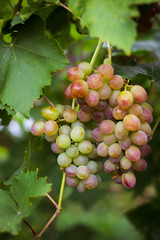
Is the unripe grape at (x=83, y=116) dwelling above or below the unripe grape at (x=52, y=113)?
below

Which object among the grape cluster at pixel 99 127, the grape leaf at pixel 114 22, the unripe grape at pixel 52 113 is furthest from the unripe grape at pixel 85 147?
the grape leaf at pixel 114 22

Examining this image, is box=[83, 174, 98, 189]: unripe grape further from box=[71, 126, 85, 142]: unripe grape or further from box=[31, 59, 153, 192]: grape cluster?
box=[71, 126, 85, 142]: unripe grape

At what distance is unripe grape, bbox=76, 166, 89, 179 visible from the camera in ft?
2.41

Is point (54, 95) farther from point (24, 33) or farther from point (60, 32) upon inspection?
point (24, 33)

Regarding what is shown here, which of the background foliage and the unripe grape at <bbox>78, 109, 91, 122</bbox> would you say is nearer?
the background foliage

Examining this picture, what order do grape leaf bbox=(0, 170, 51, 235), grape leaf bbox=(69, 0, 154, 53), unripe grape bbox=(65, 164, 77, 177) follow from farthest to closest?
unripe grape bbox=(65, 164, 77, 177)
grape leaf bbox=(0, 170, 51, 235)
grape leaf bbox=(69, 0, 154, 53)

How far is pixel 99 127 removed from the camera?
718mm

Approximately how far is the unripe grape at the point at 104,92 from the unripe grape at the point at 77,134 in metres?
0.10

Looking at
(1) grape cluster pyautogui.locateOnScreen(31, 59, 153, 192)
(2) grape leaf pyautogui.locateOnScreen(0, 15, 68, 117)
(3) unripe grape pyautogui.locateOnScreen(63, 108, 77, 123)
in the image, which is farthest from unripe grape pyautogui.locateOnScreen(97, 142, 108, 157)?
(2) grape leaf pyautogui.locateOnScreen(0, 15, 68, 117)

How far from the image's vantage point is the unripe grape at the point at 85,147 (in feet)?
2.44

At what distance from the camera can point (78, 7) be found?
588mm

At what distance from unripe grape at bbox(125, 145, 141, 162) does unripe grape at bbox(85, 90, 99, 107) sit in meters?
0.15

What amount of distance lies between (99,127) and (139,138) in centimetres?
10

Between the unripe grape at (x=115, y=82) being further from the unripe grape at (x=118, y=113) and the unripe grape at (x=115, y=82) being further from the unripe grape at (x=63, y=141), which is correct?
the unripe grape at (x=63, y=141)
